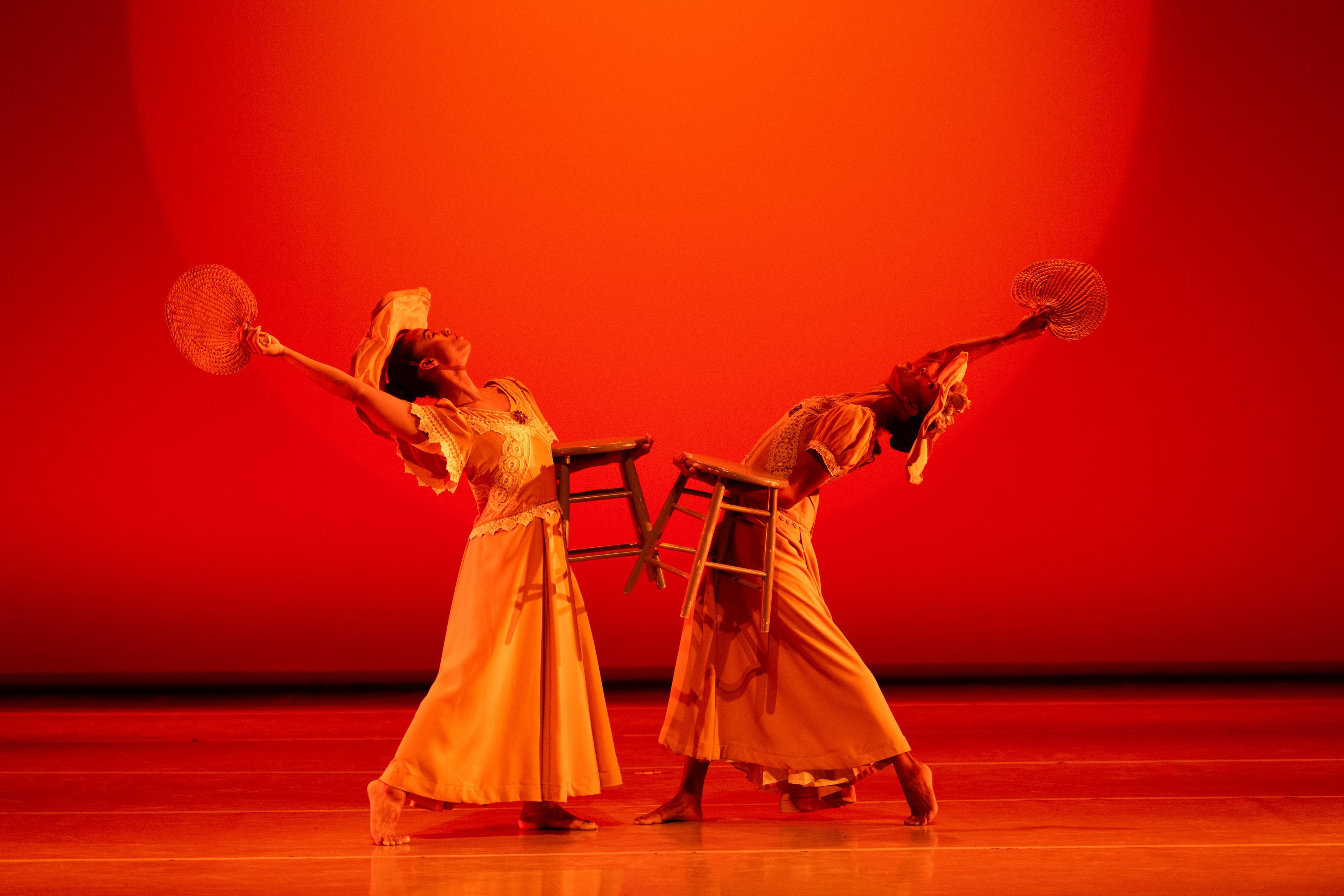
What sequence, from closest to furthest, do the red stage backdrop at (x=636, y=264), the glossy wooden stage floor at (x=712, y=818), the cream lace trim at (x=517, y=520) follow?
the glossy wooden stage floor at (x=712, y=818)
the cream lace trim at (x=517, y=520)
the red stage backdrop at (x=636, y=264)

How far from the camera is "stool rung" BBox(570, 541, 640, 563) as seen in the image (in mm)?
3074

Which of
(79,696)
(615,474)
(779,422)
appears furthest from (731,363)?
(79,696)

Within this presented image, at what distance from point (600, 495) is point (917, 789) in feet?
3.58

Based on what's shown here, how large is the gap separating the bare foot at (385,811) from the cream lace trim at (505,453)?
2.34ft

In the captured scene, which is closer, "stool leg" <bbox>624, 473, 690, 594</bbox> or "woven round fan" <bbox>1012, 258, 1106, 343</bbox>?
"stool leg" <bbox>624, 473, 690, 594</bbox>

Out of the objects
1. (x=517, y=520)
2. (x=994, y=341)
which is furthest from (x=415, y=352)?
(x=994, y=341)

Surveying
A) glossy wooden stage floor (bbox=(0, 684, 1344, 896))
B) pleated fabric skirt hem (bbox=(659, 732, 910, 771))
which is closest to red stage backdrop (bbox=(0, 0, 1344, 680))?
glossy wooden stage floor (bbox=(0, 684, 1344, 896))

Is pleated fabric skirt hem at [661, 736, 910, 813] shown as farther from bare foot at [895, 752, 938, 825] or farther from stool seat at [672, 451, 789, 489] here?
stool seat at [672, 451, 789, 489]

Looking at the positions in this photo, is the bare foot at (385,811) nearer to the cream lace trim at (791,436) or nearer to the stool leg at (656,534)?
the stool leg at (656,534)

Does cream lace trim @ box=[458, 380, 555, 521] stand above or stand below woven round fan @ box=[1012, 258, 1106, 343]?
below

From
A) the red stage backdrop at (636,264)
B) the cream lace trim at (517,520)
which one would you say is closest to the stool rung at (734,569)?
the cream lace trim at (517,520)

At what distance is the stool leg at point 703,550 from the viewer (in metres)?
2.91

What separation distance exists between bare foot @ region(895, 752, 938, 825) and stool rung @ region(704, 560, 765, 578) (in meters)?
0.58

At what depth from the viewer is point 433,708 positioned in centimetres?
297
